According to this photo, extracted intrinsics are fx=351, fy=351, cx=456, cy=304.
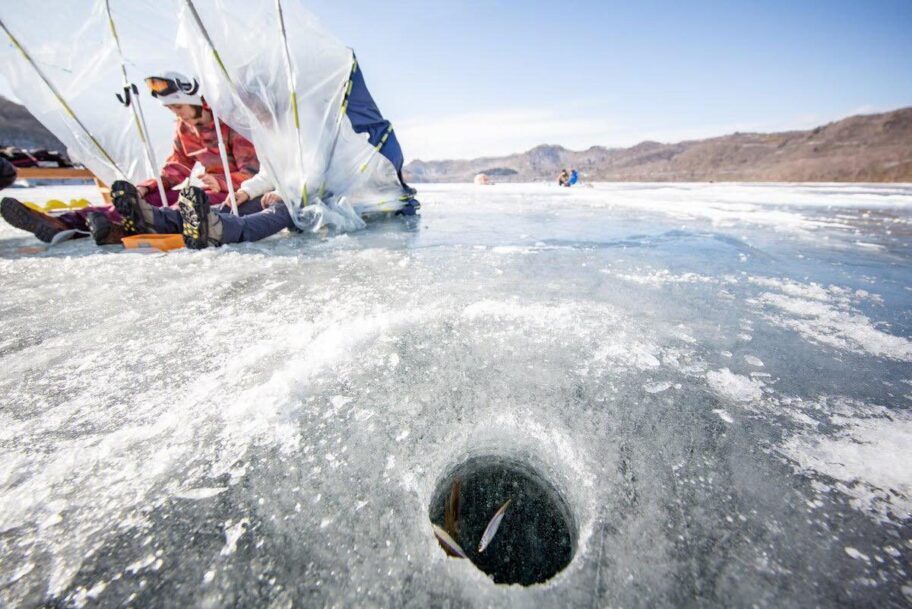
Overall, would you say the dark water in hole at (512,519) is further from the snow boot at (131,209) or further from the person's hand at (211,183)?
the person's hand at (211,183)

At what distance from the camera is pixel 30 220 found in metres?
2.82

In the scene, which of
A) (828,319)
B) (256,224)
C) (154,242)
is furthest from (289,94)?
(828,319)

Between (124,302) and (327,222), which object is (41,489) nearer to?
(124,302)

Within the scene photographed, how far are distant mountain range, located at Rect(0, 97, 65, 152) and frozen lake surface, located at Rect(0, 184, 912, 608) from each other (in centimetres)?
3622

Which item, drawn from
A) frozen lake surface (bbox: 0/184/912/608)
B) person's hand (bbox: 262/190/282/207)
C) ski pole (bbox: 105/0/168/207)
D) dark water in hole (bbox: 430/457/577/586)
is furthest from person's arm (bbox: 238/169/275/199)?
dark water in hole (bbox: 430/457/577/586)

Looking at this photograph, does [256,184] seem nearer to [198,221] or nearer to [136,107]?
[198,221]

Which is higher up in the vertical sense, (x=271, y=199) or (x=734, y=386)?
(x=271, y=199)

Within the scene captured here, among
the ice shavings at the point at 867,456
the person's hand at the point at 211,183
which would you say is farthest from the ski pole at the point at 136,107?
the ice shavings at the point at 867,456

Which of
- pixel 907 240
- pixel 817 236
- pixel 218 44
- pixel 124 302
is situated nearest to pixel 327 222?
pixel 218 44

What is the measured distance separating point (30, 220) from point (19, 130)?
37.1 meters

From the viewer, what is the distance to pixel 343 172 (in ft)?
12.4

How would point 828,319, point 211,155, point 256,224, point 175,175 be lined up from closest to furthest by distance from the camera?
point 828,319 → point 256,224 → point 211,155 → point 175,175

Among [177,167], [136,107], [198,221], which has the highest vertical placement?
[136,107]

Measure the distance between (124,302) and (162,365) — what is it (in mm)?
859
